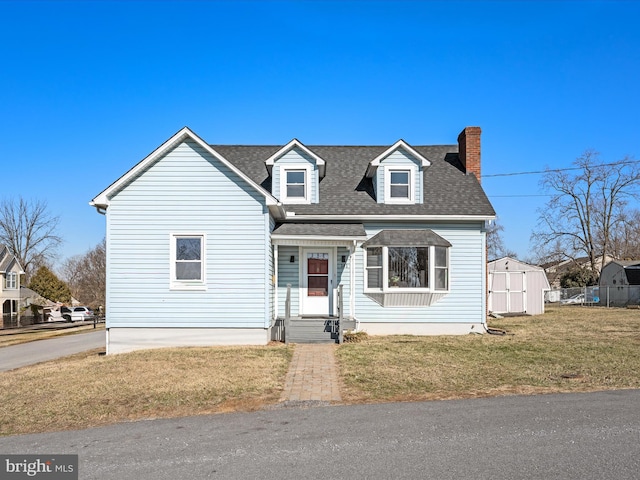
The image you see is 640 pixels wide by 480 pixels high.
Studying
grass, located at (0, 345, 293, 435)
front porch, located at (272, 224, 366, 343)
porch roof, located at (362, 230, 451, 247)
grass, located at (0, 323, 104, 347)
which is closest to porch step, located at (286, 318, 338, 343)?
front porch, located at (272, 224, 366, 343)

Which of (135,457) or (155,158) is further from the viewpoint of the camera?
(155,158)

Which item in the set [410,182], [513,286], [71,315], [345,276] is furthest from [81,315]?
[410,182]

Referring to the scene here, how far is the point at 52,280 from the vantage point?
63906 millimetres

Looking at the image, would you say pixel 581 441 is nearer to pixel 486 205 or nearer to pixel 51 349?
pixel 486 205

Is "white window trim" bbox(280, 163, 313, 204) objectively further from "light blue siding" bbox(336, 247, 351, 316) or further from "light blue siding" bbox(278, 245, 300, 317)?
"light blue siding" bbox(336, 247, 351, 316)

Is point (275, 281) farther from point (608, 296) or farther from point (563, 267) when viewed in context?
point (563, 267)

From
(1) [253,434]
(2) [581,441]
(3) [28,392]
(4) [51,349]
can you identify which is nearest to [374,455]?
(1) [253,434]

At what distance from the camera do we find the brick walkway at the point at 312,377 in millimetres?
9336

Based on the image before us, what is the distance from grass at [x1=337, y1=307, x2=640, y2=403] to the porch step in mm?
1197

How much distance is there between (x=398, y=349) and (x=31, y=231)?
6735 centimetres

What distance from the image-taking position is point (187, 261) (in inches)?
616

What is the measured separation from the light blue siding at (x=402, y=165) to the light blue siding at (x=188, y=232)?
4852mm

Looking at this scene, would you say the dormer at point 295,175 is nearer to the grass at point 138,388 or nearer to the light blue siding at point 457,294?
the light blue siding at point 457,294

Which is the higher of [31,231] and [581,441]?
[31,231]
